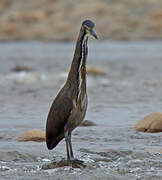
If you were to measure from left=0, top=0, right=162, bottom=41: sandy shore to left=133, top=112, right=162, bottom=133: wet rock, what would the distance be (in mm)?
31930

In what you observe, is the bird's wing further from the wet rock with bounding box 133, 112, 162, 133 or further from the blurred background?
the wet rock with bounding box 133, 112, 162, 133

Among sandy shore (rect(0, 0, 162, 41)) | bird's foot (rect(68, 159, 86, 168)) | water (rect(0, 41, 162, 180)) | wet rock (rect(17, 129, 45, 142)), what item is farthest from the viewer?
sandy shore (rect(0, 0, 162, 41))

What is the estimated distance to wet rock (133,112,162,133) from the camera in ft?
23.8

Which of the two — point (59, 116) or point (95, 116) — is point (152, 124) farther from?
point (59, 116)

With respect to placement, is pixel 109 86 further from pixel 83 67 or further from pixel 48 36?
pixel 48 36

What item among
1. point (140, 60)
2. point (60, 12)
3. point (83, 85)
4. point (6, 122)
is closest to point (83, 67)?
point (83, 85)

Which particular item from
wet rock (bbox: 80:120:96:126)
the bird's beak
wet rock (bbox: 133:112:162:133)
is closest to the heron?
the bird's beak

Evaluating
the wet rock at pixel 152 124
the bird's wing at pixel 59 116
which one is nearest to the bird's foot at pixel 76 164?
the bird's wing at pixel 59 116

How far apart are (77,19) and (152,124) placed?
3673 centimetres

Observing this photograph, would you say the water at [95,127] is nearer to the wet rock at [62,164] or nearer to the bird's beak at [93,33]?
the wet rock at [62,164]

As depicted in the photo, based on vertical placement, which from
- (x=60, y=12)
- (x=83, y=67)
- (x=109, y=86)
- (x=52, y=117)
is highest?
(x=60, y=12)

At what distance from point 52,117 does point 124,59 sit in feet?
58.2

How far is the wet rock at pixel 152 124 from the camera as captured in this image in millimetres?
7258

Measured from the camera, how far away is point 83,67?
17.5 ft
